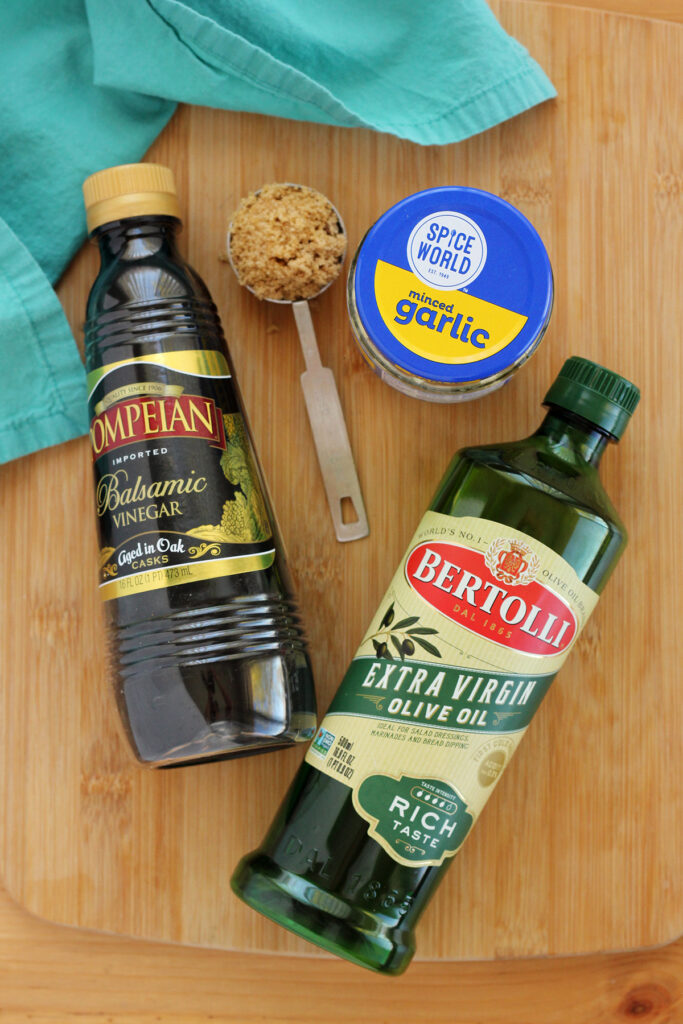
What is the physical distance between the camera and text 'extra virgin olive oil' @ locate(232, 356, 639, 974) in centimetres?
71

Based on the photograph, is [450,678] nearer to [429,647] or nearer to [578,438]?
[429,647]

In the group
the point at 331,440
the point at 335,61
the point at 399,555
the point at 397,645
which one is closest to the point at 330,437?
the point at 331,440

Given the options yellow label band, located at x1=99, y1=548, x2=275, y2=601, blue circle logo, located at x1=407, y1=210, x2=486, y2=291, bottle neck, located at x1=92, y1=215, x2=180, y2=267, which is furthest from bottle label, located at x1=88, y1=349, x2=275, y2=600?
blue circle logo, located at x1=407, y1=210, x2=486, y2=291

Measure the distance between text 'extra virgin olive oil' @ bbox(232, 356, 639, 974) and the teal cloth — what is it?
1.23 ft

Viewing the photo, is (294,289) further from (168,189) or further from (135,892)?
(135,892)

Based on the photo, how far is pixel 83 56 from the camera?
86 cm

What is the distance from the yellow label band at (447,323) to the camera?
0.75m

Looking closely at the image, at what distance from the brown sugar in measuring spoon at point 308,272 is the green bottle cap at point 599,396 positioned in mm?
248

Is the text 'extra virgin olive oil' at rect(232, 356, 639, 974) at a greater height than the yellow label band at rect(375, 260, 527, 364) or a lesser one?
lesser

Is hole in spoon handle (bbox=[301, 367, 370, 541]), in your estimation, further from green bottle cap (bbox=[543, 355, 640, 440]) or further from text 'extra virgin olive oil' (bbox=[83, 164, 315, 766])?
green bottle cap (bbox=[543, 355, 640, 440])

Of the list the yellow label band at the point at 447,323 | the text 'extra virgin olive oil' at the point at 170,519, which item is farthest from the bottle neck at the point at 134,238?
the yellow label band at the point at 447,323

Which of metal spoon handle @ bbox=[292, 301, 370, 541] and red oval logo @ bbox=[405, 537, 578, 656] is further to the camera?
metal spoon handle @ bbox=[292, 301, 370, 541]

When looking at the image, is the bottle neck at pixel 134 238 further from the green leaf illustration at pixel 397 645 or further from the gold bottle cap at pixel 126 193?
the green leaf illustration at pixel 397 645

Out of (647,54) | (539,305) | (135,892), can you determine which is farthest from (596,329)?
(135,892)
